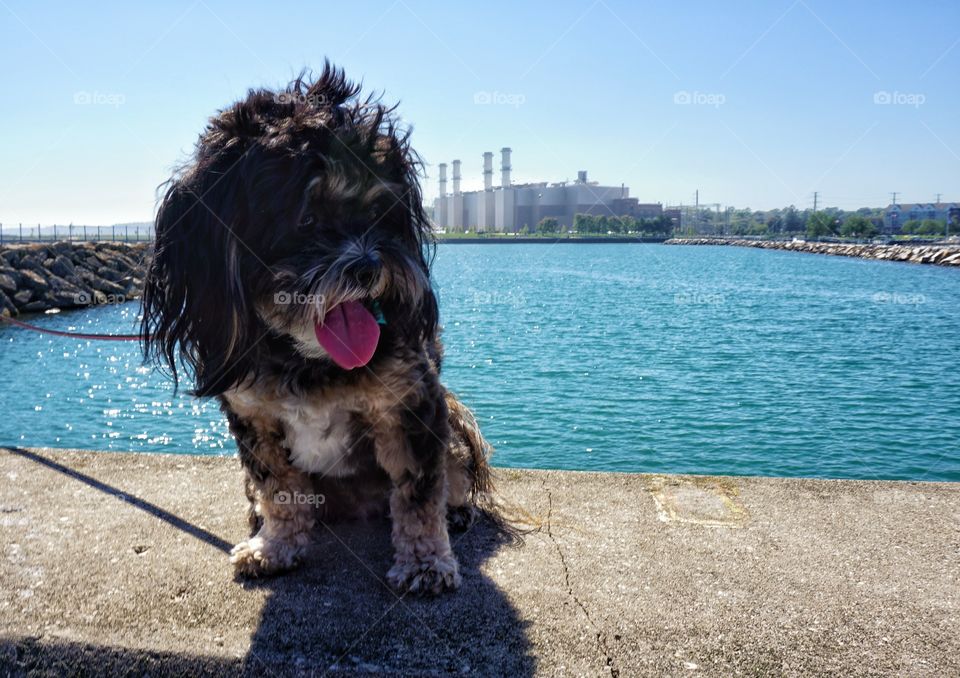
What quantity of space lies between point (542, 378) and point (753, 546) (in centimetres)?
1459

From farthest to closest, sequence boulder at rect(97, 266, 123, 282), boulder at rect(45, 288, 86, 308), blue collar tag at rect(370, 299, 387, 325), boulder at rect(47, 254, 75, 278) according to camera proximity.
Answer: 1. boulder at rect(97, 266, 123, 282)
2. boulder at rect(47, 254, 75, 278)
3. boulder at rect(45, 288, 86, 308)
4. blue collar tag at rect(370, 299, 387, 325)

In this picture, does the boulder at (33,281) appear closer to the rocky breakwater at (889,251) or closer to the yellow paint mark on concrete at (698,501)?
the yellow paint mark on concrete at (698,501)

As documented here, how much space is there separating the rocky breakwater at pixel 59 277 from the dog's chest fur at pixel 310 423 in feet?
78.9

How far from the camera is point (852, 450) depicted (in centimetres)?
1252

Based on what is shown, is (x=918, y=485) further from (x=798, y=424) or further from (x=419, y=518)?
(x=798, y=424)

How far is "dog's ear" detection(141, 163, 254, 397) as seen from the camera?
9.60 ft

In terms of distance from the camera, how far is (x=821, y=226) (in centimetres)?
14650

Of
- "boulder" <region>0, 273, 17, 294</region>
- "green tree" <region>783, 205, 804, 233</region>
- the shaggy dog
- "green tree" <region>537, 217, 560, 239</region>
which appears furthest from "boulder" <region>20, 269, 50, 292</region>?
"green tree" <region>783, 205, 804, 233</region>

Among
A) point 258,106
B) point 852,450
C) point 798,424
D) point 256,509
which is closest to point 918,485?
point 256,509

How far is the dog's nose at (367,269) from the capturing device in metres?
2.74

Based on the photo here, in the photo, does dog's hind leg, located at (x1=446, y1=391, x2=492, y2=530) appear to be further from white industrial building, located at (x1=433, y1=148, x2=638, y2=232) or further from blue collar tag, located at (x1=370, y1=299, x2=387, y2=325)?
white industrial building, located at (x1=433, y1=148, x2=638, y2=232)

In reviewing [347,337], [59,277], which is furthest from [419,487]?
[59,277]

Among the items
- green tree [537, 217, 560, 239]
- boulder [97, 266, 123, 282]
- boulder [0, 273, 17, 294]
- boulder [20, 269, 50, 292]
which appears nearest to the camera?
boulder [0, 273, 17, 294]

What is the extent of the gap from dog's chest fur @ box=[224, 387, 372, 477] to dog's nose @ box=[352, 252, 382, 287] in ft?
1.68
